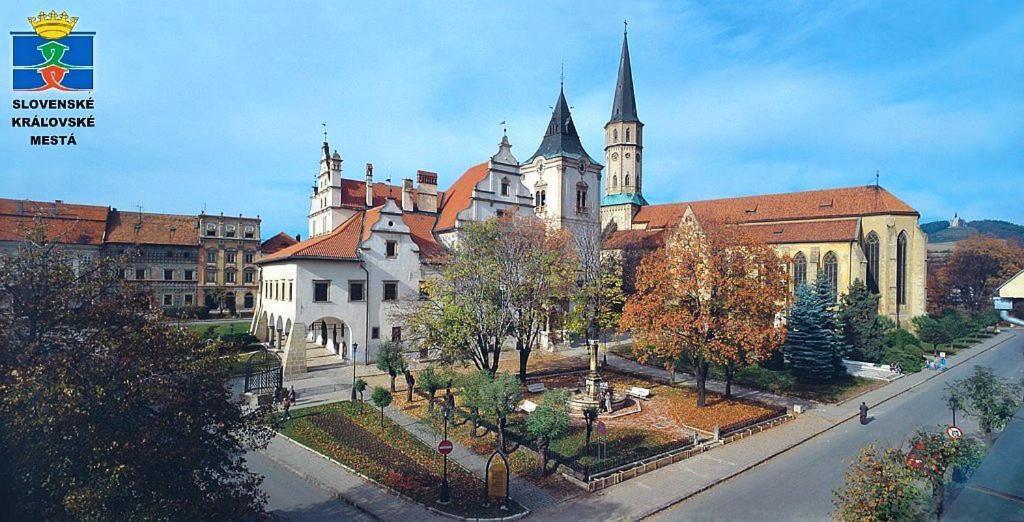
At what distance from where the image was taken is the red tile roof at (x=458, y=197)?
37469 mm

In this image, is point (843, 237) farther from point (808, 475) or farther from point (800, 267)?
point (808, 475)

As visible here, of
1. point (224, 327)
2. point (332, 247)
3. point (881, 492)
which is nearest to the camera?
point (881, 492)

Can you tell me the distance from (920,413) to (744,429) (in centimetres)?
1018

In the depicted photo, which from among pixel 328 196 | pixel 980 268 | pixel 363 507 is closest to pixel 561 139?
pixel 328 196

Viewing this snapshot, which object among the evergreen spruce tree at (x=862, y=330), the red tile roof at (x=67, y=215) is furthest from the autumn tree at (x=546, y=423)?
the red tile roof at (x=67, y=215)

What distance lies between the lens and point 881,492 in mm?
9430

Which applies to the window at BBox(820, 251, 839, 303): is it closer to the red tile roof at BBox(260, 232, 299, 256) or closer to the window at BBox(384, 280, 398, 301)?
the window at BBox(384, 280, 398, 301)

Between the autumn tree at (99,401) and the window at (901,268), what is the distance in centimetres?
5513

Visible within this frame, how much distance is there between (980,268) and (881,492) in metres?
69.4

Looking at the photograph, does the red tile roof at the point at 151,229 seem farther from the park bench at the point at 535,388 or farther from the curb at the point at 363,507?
the park bench at the point at 535,388

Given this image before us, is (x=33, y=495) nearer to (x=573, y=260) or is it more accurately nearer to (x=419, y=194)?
(x=573, y=260)

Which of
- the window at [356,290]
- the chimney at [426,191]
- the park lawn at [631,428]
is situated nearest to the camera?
the park lawn at [631,428]

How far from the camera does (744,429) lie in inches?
778

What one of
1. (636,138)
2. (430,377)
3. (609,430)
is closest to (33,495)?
(430,377)
